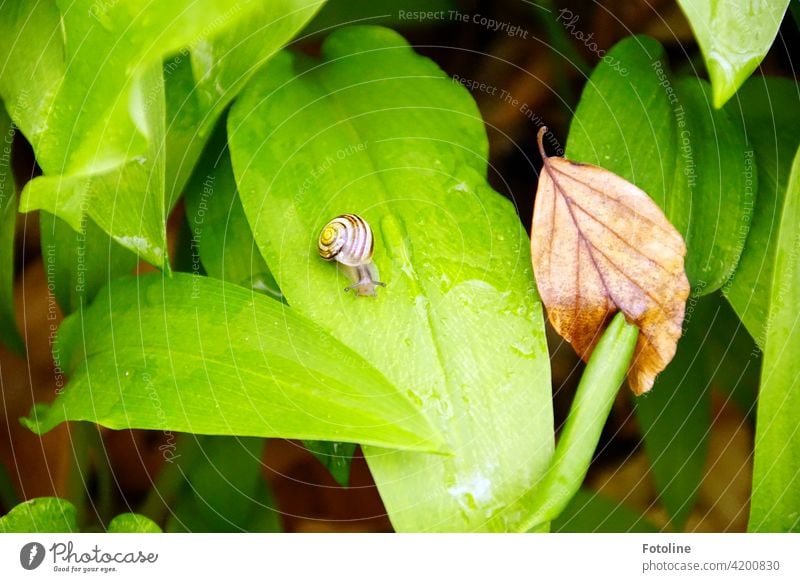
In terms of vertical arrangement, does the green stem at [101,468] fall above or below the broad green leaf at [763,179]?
below

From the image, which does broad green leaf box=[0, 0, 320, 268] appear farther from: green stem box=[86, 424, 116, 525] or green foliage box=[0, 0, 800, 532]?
green stem box=[86, 424, 116, 525]

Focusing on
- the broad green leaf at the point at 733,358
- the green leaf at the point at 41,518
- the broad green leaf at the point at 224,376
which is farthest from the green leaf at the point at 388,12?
the green leaf at the point at 41,518

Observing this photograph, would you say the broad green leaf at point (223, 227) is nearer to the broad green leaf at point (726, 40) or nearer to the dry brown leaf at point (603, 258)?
the dry brown leaf at point (603, 258)

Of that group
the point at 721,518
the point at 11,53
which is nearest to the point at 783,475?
the point at 721,518

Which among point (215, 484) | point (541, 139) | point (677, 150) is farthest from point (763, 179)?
point (215, 484)

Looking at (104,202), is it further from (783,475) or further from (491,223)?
(783,475)

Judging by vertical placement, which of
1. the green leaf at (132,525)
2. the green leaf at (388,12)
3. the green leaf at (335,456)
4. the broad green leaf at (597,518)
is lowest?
the broad green leaf at (597,518)
